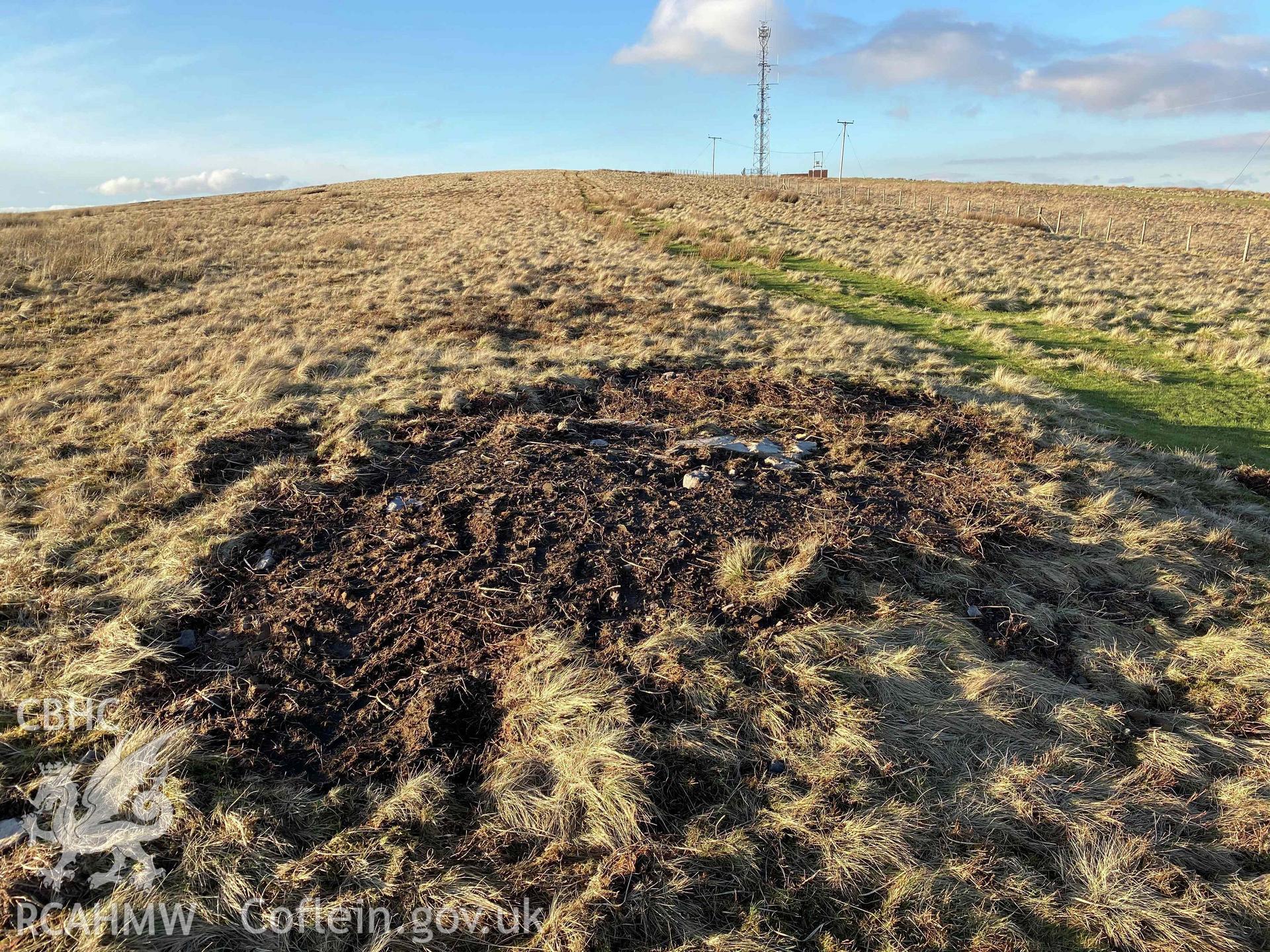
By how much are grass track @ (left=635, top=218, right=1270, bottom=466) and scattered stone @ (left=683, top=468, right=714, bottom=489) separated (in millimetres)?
5328

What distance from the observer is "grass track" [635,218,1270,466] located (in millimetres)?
7258

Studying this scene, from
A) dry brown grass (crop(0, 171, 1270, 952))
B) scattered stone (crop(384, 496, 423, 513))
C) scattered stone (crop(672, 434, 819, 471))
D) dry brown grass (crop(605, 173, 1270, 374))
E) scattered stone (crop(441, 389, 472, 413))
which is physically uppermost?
dry brown grass (crop(605, 173, 1270, 374))

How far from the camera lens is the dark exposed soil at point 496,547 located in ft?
10.2

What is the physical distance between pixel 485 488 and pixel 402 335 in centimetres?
564

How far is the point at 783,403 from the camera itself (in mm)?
6703

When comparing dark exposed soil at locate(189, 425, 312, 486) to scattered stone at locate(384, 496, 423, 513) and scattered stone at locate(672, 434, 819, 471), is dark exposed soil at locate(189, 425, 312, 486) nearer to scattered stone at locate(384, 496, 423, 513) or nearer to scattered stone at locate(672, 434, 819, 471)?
scattered stone at locate(384, 496, 423, 513)

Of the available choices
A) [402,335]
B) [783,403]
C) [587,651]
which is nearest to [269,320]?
[402,335]

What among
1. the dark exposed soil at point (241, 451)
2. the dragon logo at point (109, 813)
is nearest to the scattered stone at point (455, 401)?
the dark exposed soil at point (241, 451)

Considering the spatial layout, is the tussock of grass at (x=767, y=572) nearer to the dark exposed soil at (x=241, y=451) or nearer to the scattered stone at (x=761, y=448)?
the scattered stone at (x=761, y=448)

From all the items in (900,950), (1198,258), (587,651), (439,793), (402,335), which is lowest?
(900,950)

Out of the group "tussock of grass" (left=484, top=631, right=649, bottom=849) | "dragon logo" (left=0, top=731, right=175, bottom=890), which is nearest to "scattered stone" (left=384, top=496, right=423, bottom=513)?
A: "tussock of grass" (left=484, top=631, right=649, bottom=849)

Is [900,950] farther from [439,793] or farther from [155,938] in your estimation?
[155,938]

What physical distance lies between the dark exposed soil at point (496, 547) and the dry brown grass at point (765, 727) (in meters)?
0.14

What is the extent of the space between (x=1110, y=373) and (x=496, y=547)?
31.6ft
